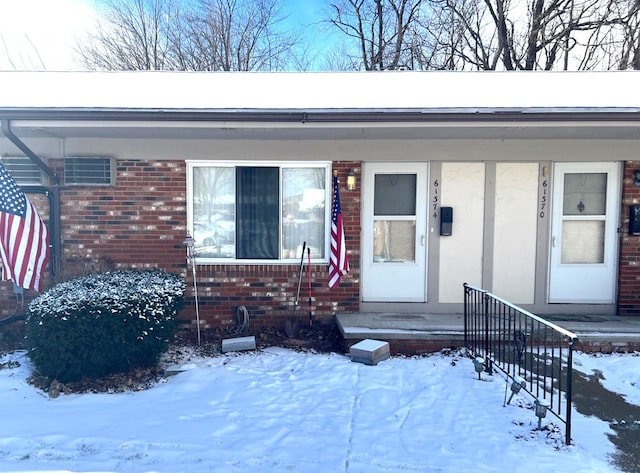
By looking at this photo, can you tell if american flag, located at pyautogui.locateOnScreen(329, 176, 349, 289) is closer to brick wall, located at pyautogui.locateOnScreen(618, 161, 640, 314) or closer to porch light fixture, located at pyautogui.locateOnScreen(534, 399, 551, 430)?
porch light fixture, located at pyautogui.locateOnScreen(534, 399, 551, 430)

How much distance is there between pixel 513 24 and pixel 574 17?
214 centimetres

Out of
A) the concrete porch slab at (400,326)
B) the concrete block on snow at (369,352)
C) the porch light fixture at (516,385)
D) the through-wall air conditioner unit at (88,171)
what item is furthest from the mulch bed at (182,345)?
the through-wall air conditioner unit at (88,171)

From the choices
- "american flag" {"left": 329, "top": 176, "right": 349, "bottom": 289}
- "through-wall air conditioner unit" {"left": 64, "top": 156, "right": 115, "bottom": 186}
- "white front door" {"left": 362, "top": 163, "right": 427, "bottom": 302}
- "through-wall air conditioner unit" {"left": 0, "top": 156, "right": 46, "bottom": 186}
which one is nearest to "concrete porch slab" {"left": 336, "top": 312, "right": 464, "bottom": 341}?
"white front door" {"left": 362, "top": 163, "right": 427, "bottom": 302}

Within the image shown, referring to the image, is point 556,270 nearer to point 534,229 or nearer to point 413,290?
point 534,229

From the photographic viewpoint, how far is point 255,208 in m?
5.92

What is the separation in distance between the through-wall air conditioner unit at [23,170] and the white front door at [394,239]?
14.7 ft

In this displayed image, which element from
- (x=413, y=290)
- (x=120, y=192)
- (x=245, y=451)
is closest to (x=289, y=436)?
(x=245, y=451)

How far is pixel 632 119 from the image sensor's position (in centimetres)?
464

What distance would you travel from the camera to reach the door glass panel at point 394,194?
19.5 ft

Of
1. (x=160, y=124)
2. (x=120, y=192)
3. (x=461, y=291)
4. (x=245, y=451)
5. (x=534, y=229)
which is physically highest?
(x=160, y=124)

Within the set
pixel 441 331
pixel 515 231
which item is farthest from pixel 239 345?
pixel 515 231

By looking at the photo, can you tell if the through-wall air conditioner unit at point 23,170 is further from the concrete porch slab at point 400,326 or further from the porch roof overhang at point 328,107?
the concrete porch slab at point 400,326

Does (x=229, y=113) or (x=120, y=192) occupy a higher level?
(x=229, y=113)

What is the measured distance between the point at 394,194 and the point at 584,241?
109 inches
